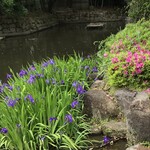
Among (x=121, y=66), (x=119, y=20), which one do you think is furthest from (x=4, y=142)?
(x=119, y=20)

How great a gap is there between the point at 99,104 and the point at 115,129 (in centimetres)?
45

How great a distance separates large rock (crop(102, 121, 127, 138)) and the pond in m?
4.44

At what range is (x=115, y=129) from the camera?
386cm

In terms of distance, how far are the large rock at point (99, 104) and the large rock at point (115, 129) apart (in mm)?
205

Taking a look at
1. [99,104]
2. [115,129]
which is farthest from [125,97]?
[99,104]

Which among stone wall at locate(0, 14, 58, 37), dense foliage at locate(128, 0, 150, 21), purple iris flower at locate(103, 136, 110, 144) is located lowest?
stone wall at locate(0, 14, 58, 37)

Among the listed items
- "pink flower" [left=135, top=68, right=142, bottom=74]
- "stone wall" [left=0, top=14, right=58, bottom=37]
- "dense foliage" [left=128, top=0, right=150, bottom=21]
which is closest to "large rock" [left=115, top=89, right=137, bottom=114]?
"pink flower" [left=135, top=68, right=142, bottom=74]

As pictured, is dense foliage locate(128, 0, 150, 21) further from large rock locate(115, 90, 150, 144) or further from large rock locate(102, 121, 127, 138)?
large rock locate(115, 90, 150, 144)

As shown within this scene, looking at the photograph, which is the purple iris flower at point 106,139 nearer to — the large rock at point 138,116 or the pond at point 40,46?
the large rock at point 138,116

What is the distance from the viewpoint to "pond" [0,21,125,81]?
1035 cm

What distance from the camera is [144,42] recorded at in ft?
15.1

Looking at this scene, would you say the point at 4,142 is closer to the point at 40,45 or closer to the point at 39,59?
the point at 39,59

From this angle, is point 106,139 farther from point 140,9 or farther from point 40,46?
point 40,46

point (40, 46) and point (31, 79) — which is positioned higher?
point (31, 79)
